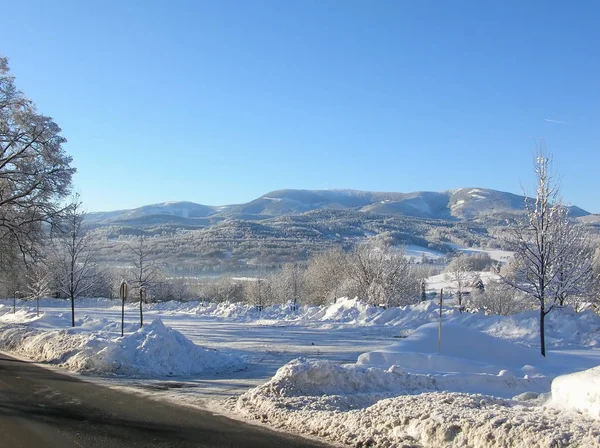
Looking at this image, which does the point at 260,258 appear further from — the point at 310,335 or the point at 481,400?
the point at 481,400

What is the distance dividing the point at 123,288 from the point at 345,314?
16277 millimetres

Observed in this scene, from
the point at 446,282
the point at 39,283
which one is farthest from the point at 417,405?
the point at 446,282

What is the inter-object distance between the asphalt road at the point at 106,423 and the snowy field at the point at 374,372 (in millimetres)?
764

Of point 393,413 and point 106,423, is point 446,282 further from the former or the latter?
point 106,423

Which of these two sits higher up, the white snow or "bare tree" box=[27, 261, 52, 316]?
"bare tree" box=[27, 261, 52, 316]

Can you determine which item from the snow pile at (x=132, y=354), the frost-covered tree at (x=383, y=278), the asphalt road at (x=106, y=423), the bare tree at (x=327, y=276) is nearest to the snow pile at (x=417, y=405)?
the asphalt road at (x=106, y=423)

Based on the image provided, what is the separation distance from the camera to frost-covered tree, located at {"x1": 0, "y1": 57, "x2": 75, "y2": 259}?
22.1 m

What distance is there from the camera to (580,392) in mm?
7484

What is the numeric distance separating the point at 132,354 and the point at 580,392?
39.3 ft

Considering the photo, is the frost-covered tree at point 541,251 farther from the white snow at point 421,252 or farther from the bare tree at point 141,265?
the white snow at point 421,252

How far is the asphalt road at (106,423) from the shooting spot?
789 centimetres

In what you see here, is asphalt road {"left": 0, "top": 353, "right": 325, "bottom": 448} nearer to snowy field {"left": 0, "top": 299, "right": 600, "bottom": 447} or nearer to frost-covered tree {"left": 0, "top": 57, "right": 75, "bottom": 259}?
snowy field {"left": 0, "top": 299, "right": 600, "bottom": 447}

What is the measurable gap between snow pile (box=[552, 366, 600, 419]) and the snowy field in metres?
0.02

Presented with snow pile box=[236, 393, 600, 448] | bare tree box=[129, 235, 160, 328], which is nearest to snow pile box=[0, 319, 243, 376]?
snow pile box=[236, 393, 600, 448]
